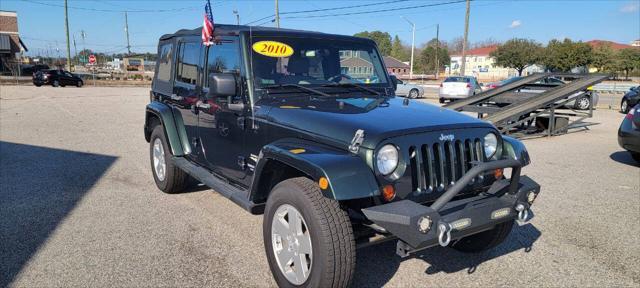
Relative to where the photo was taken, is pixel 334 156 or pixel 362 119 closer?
pixel 334 156

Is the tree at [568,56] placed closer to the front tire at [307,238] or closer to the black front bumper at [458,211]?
the black front bumper at [458,211]

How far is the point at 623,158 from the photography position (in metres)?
8.45

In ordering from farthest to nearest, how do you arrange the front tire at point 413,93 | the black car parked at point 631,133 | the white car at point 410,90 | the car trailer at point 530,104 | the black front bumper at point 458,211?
the front tire at point 413,93 → the white car at point 410,90 → the car trailer at point 530,104 → the black car parked at point 631,133 → the black front bumper at point 458,211

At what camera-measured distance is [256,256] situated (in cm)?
385

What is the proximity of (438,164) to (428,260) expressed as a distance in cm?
115

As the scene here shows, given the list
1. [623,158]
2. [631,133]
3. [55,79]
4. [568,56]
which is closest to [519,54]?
[568,56]

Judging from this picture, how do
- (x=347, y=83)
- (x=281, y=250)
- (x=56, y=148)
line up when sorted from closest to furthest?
(x=281, y=250) → (x=347, y=83) → (x=56, y=148)

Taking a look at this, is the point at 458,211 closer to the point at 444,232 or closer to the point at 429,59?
the point at 444,232

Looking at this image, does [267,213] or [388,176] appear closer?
[388,176]

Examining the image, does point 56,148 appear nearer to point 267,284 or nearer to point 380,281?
point 267,284

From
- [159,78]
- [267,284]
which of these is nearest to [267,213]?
[267,284]

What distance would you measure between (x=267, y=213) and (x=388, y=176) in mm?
931

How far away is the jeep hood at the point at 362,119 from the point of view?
3.01 m

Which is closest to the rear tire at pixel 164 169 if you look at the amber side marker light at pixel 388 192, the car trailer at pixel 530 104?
the amber side marker light at pixel 388 192
